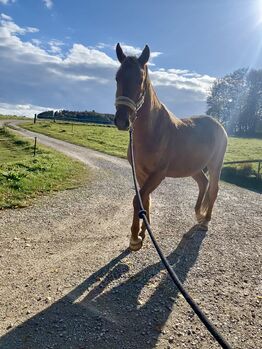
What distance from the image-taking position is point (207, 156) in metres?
7.48

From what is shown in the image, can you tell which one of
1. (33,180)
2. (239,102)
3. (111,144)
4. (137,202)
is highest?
(239,102)

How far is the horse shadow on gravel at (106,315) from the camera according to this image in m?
3.64

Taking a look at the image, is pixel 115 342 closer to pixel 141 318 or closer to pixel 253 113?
pixel 141 318

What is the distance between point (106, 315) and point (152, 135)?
2892 mm

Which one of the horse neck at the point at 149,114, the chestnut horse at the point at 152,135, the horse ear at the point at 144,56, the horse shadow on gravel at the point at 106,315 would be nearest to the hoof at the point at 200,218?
the chestnut horse at the point at 152,135

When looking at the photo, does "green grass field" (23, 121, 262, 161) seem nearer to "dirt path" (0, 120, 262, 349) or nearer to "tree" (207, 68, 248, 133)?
"dirt path" (0, 120, 262, 349)

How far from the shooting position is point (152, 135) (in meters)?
5.63

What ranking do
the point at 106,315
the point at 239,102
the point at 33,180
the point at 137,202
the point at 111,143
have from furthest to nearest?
the point at 239,102 → the point at 111,143 → the point at 33,180 → the point at 137,202 → the point at 106,315

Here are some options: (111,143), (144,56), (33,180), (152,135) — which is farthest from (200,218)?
(111,143)

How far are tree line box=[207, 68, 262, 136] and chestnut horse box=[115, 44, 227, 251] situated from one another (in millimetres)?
76769

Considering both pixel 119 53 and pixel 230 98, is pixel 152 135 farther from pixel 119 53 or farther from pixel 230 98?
pixel 230 98

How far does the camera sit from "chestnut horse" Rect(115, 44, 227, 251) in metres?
4.84

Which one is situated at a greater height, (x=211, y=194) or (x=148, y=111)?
(x=148, y=111)

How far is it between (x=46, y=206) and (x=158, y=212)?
297 cm
